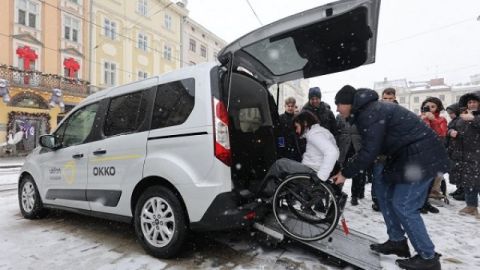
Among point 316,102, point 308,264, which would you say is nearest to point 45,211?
point 308,264

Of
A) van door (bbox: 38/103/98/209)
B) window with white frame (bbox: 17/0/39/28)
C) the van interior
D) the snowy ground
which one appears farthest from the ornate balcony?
the van interior

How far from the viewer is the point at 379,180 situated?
3.45 m

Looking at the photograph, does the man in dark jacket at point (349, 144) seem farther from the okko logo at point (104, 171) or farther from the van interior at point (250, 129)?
the okko logo at point (104, 171)

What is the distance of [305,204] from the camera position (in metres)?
3.52

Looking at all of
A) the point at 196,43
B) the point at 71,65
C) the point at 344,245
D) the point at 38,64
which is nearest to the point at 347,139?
the point at 344,245

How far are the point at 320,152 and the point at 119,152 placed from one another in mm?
2236

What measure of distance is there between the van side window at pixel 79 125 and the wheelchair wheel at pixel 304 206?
99.2 inches

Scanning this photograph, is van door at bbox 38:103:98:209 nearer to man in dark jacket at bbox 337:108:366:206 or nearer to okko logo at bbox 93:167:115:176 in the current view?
okko logo at bbox 93:167:115:176

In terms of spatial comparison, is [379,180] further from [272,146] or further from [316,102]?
[316,102]

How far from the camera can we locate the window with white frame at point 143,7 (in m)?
26.8

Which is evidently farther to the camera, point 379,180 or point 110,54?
point 110,54

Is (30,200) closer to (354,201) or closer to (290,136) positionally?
(290,136)

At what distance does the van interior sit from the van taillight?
0.46 feet

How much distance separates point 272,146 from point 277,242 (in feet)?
3.84
